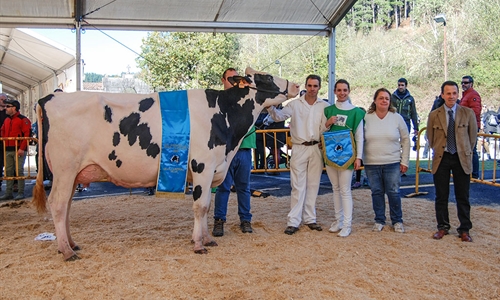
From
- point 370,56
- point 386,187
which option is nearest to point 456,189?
point 386,187

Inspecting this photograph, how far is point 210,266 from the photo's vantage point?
4984 millimetres

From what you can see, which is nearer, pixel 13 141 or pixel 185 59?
pixel 13 141

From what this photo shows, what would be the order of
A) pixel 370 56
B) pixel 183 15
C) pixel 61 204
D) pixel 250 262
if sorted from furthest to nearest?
pixel 370 56, pixel 183 15, pixel 61 204, pixel 250 262

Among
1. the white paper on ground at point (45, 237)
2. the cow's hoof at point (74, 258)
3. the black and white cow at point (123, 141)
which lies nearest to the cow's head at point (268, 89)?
the black and white cow at point (123, 141)

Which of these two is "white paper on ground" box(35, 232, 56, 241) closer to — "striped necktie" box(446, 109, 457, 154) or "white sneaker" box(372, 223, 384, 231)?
"white sneaker" box(372, 223, 384, 231)

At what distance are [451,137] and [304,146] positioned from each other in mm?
1972

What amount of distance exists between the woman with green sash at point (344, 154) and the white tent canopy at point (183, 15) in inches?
203

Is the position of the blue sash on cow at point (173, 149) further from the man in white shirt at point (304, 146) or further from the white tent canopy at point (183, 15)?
the white tent canopy at point (183, 15)

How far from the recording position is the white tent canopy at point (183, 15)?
33.9 ft

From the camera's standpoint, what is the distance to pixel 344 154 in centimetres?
620

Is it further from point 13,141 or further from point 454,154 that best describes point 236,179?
point 13,141

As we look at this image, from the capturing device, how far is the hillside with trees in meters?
29.9

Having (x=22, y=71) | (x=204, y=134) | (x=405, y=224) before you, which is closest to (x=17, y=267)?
(x=204, y=134)

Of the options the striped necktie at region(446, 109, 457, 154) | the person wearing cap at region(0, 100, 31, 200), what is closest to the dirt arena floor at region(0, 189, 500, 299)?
the striped necktie at region(446, 109, 457, 154)
